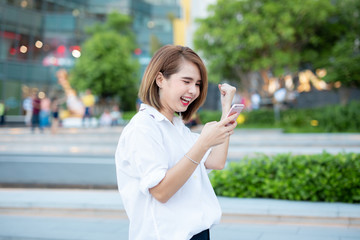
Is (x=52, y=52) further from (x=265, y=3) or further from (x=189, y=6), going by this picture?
(x=265, y=3)

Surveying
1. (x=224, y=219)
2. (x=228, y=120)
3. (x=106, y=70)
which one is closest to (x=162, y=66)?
(x=228, y=120)

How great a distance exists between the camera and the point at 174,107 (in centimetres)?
173

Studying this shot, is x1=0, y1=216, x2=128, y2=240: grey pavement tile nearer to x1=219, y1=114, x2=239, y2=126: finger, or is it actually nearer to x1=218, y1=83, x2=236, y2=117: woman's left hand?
x1=218, y1=83, x2=236, y2=117: woman's left hand

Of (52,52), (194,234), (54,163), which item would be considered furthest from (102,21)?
(194,234)

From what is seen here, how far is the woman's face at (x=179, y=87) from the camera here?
1.69m

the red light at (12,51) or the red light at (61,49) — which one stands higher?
the red light at (61,49)

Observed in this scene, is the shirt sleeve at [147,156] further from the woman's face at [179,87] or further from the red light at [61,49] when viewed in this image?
the red light at [61,49]

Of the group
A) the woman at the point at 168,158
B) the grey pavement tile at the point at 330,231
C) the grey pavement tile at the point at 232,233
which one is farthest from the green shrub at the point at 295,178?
the woman at the point at 168,158

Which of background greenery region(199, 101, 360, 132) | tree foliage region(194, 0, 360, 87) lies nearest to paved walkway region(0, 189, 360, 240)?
background greenery region(199, 101, 360, 132)

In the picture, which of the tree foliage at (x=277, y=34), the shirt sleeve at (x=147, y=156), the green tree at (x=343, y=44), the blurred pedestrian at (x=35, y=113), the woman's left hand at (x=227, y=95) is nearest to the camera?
the shirt sleeve at (x=147, y=156)

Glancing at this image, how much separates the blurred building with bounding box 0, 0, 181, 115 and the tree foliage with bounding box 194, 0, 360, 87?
11095mm

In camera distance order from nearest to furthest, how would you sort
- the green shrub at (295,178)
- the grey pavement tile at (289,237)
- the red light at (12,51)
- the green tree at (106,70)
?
the grey pavement tile at (289,237), the green shrub at (295,178), the green tree at (106,70), the red light at (12,51)

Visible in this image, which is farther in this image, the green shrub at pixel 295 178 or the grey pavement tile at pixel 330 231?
the green shrub at pixel 295 178

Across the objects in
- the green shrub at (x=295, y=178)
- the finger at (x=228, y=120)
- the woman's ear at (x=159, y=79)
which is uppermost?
the woman's ear at (x=159, y=79)
